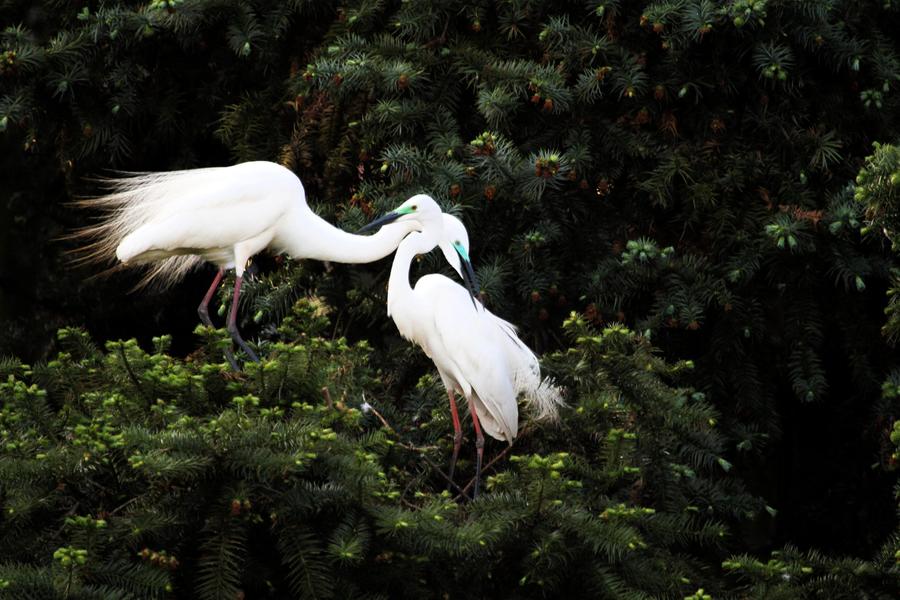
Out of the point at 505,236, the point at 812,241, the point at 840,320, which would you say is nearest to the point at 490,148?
the point at 505,236

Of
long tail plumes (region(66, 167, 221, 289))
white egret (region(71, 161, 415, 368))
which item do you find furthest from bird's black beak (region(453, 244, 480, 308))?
long tail plumes (region(66, 167, 221, 289))

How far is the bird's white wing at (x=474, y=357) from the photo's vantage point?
4.05m

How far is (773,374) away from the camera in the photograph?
4.87 metres

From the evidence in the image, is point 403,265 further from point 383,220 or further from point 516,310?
point 516,310

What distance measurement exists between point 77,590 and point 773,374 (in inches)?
127

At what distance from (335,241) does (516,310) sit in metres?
0.74

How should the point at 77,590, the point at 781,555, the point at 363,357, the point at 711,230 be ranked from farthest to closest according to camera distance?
the point at 711,230 → the point at 363,357 → the point at 781,555 → the point at 77,590

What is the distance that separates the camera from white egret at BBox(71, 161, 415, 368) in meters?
4.47

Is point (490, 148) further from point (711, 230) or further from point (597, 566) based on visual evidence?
point (597, 566)

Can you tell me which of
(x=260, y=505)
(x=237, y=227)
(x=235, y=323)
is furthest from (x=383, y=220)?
(x=260, y=505)

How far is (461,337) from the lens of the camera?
13.5 ft

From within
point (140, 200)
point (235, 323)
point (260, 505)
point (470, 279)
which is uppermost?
point (260, 505)

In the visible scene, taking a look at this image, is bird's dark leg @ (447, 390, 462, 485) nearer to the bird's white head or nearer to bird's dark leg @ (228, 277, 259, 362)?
the bird's white head

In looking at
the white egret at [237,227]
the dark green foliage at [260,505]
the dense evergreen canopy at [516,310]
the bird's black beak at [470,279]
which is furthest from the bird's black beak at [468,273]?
the dark green foliage at [260,505]
